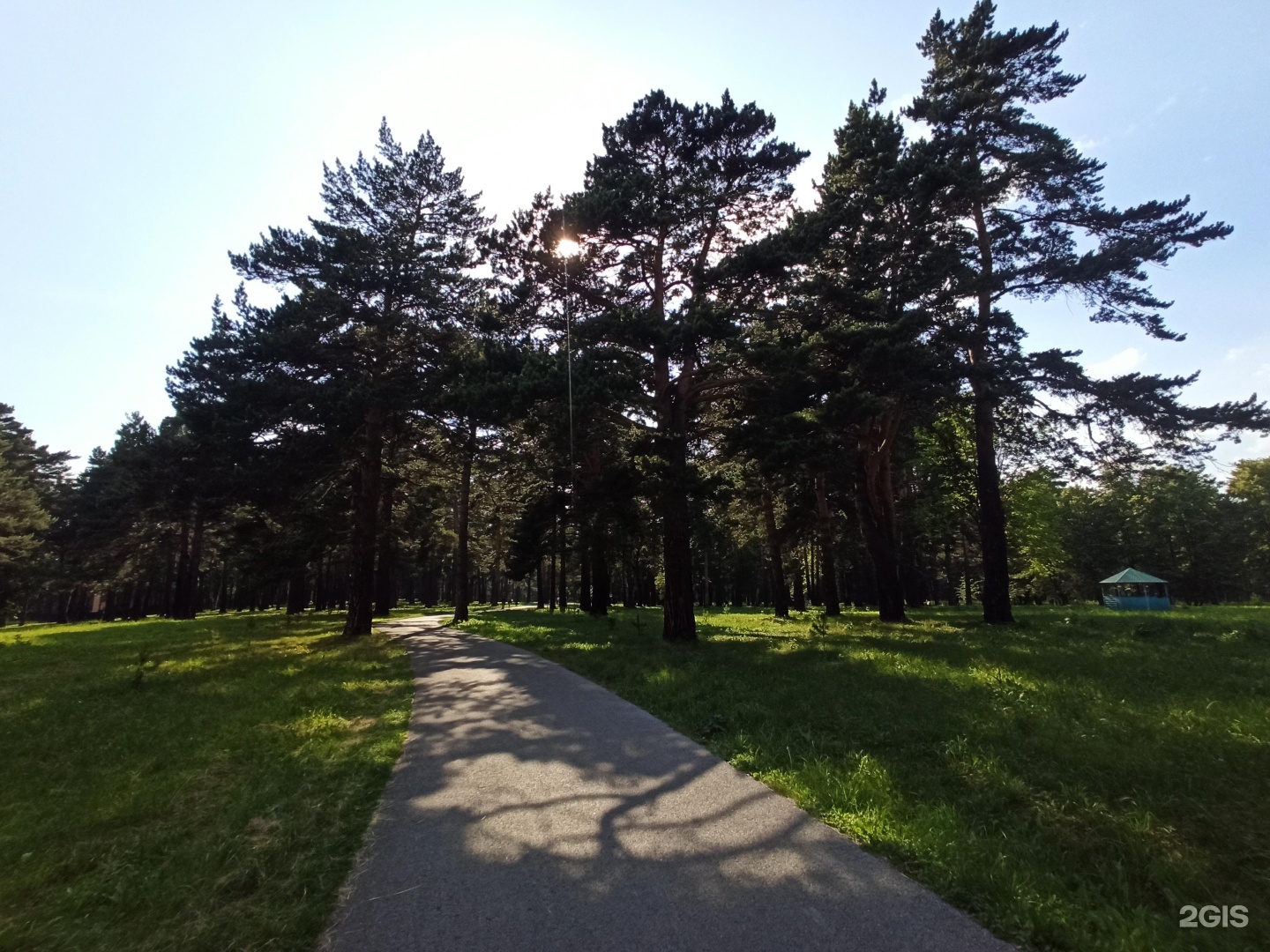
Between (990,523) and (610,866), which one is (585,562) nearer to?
(990,523)

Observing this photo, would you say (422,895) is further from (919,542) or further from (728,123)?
(919,542)

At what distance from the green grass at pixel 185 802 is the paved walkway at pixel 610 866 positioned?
1.44 feet

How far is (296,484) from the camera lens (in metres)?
23.3

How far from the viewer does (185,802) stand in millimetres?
5691

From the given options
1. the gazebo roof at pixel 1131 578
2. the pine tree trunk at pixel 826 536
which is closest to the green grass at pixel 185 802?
the pine tree trunk at pixel 826 536

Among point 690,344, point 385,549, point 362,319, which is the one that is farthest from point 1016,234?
point 385,549

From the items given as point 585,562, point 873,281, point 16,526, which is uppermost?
point 873,281

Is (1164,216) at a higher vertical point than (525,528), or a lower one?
higher

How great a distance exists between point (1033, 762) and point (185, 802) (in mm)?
7977

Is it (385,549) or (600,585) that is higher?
(385,549)

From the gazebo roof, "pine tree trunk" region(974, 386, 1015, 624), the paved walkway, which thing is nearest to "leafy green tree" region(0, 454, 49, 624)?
the paved walkway

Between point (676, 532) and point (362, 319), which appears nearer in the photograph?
point (676, 532)

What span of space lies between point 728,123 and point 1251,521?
2340 inches

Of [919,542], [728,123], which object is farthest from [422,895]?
[919,542]
